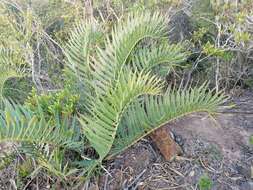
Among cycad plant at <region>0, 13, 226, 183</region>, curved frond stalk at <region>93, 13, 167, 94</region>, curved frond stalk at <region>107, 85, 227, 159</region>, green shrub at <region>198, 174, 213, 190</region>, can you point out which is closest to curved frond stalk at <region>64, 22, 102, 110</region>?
cycad plant at <region>0, 13, 226, 183</region>

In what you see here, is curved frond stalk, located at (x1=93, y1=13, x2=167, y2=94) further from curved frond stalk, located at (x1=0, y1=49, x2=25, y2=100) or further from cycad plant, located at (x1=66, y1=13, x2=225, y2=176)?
curved frond stalk, located at (x1=0, y1=49, x2=25, y2=100)

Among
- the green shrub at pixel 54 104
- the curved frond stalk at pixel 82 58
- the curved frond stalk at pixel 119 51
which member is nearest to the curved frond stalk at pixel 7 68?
the curved frond stalk at pixel 82 58

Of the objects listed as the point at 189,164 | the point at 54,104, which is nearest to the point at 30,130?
the point at 54,104

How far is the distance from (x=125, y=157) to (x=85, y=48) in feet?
2.89

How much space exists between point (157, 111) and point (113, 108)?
0.36 m

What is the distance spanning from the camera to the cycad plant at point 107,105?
6.88ft

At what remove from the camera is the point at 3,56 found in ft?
10.3

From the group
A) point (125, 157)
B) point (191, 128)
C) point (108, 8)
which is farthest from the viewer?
point (108, 8)

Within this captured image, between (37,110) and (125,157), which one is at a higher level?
(37,110)

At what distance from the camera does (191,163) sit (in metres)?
2.56

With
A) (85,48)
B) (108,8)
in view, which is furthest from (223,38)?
(85,48)

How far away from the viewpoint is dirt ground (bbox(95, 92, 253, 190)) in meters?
2.45

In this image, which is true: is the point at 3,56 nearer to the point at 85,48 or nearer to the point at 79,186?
the point at 85,48

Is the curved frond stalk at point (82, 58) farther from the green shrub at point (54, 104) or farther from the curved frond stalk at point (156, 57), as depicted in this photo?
the curved frond stalk at point (156, 57)
